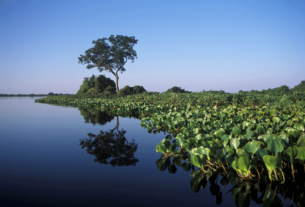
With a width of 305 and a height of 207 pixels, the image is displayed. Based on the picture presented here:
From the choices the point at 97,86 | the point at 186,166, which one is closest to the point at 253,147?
the point at 186,166

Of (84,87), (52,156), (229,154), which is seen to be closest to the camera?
(229,154)

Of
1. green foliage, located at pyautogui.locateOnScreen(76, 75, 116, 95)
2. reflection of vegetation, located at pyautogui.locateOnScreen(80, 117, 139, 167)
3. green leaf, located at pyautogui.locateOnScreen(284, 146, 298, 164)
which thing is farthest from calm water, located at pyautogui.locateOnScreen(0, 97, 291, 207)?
green foliage, located at pyautogui.locateOnScreen(76, 75, 116, 95)

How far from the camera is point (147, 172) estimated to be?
3529 mm

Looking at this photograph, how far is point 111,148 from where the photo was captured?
4996mm

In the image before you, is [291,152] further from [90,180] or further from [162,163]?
[90,180]

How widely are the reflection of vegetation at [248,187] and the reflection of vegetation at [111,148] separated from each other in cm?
141

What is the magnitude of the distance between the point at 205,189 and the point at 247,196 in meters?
0.55

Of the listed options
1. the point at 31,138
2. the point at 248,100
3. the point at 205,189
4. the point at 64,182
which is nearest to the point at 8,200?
the point at 64,182

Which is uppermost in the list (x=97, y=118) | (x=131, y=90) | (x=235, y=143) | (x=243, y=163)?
(x=131, y=90)

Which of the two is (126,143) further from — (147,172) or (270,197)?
(270,197)

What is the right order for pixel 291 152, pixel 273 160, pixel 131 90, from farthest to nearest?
pixel 131 90, pixel 291 152, pixel 273 160

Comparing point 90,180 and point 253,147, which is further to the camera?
point 90,180

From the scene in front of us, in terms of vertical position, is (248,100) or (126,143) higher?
(248,100)

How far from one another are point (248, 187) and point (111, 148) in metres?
3.22
